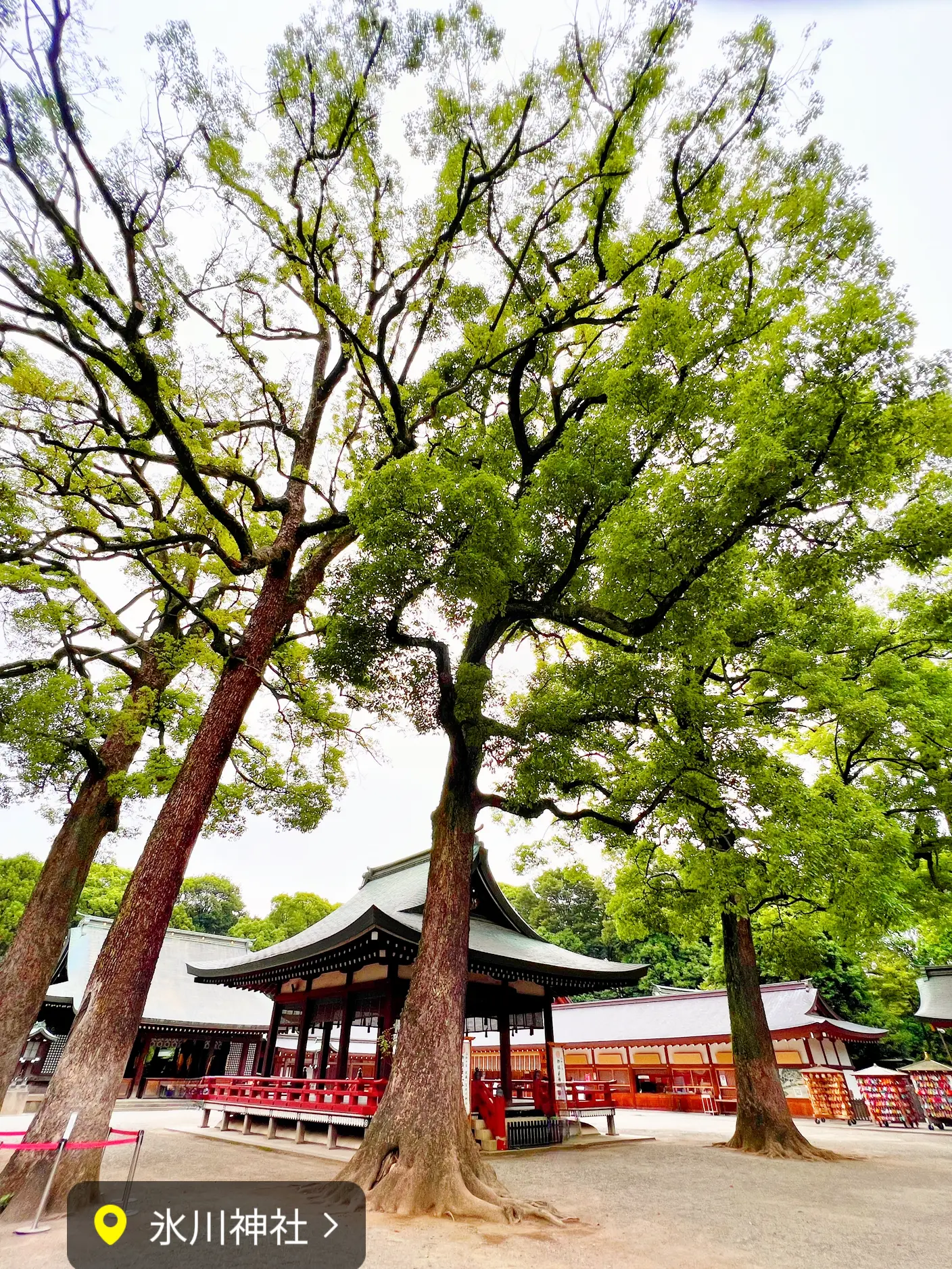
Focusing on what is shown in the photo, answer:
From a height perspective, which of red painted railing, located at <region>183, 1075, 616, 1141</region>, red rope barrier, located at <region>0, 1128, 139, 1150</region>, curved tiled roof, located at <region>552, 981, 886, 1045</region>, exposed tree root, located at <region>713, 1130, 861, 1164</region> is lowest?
exposed tree root, located at <region>713, 1130, 861, 1164</region>

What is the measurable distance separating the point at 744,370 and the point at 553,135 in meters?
4.47

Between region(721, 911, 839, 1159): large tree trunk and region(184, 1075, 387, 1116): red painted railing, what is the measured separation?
6355 millimetres

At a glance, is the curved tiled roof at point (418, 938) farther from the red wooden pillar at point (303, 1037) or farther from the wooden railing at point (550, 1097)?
the wooden railing at point (550, 1097)

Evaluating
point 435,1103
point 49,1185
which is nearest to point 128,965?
point 49,1185

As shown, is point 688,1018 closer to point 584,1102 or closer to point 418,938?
point 584,1102

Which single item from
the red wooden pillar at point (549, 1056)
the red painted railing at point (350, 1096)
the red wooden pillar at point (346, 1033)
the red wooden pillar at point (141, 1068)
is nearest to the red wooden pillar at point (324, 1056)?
the red painted railing at point (350, 1096)

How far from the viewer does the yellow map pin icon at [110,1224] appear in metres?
4.60

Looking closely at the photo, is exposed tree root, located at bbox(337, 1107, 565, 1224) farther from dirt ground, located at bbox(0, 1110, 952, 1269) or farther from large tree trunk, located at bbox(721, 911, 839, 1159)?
large tree trunk, located at bbox(721, 911, 839, 1159)

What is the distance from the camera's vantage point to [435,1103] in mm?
6105

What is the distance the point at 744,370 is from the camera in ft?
26.6

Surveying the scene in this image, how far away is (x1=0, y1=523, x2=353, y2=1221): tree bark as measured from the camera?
5.33m

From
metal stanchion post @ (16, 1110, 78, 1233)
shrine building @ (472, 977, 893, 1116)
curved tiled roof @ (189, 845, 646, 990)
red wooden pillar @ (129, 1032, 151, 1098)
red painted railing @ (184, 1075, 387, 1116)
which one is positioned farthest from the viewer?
shrine building @ (472, 977, 893, 1116)

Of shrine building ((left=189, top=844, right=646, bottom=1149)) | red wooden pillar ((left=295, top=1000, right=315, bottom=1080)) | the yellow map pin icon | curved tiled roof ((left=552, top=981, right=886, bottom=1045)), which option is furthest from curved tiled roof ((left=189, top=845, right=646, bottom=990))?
curved tiled roof ((left=552, top=981, right=886, bottom=1045))

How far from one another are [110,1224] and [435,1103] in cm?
282
